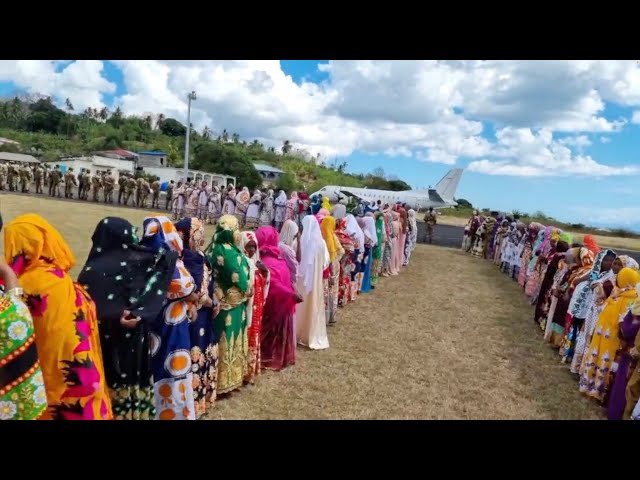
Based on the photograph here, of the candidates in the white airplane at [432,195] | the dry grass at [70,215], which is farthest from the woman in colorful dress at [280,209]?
the white airplane at [432,195]

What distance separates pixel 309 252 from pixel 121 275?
3.24 m

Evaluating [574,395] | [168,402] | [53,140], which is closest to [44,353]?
[168,402]

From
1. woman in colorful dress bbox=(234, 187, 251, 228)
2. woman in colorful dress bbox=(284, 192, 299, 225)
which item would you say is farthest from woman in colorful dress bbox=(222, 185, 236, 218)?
woman in colorful dress bbox=(284, 192, 299, 225)

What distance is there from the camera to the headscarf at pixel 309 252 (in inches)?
233

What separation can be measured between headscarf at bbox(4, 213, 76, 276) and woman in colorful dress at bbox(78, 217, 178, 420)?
1.28ft

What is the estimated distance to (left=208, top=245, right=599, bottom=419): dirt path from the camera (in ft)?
14.6

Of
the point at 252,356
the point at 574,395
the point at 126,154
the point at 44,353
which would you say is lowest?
the point at 574,395

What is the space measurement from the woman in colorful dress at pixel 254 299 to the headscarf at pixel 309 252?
3.80ft

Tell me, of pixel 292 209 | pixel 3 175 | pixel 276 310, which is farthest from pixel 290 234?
pixel 3 175

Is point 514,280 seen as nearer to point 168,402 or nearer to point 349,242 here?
point 349,242

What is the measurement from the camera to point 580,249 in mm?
6777

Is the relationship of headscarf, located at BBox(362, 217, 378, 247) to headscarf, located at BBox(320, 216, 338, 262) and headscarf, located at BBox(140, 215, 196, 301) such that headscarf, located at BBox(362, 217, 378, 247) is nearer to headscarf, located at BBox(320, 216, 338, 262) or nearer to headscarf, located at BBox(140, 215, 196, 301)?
headscarf, located at BBox(320, 216, 338, 262)
